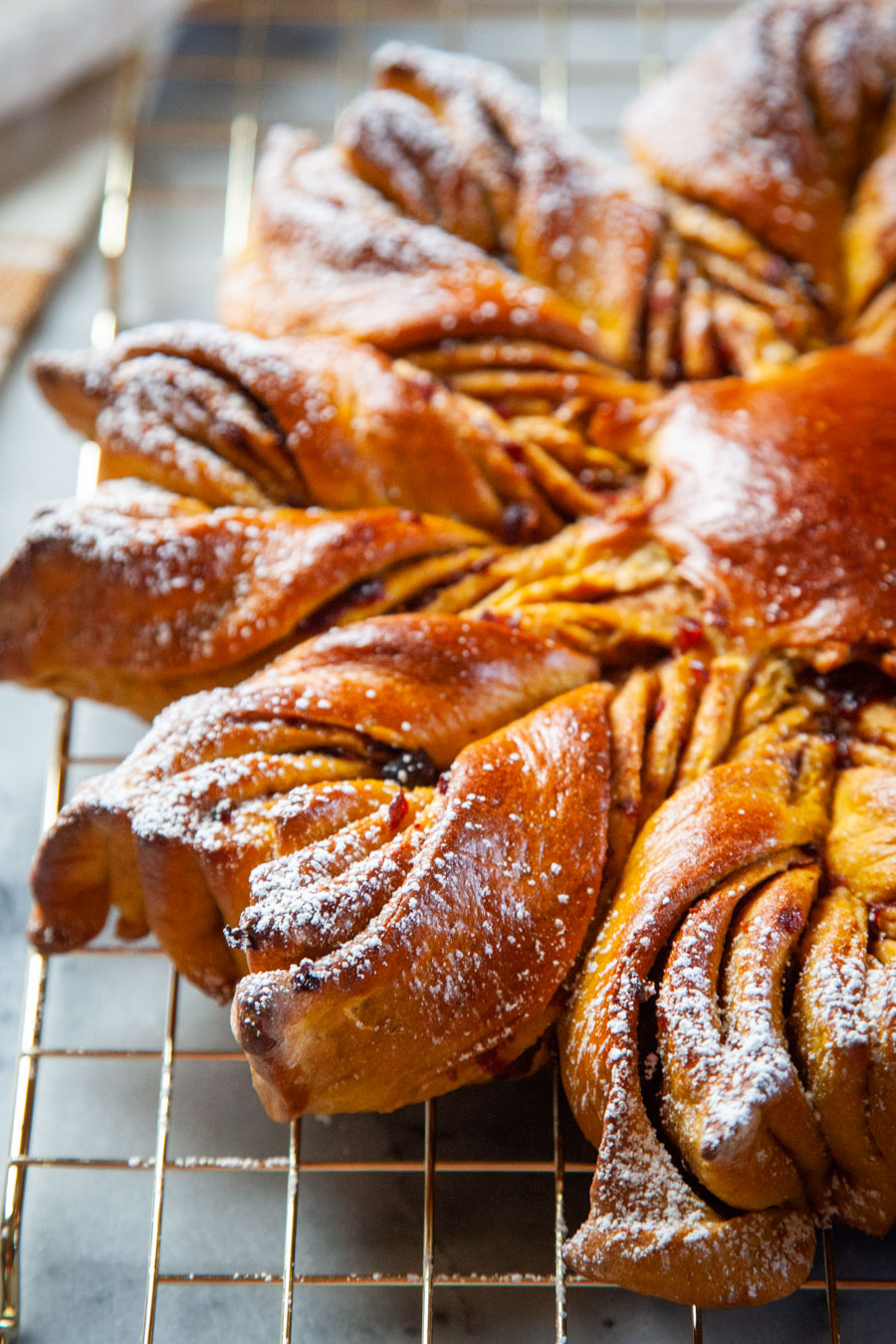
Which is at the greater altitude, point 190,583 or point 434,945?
point 190,583

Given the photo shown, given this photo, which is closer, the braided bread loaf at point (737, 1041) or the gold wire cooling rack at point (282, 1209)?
the braided bread loaf at point (737, 1041)

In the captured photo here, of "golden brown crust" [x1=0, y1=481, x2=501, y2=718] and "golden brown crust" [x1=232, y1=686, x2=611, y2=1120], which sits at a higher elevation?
"golden brown crust" [x1=0, y1=481, x2=501, y2=718]

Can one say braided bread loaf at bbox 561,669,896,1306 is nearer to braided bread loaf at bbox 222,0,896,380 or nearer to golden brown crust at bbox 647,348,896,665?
golden brown crust at bbox 647,348,896,665

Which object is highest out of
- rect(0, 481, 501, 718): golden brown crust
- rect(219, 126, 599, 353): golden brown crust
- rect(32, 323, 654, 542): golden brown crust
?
rect(219, 126, 599, 353): golden brown crust

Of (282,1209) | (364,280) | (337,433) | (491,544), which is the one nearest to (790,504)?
(491,544)

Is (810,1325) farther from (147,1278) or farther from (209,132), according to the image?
(209,132)

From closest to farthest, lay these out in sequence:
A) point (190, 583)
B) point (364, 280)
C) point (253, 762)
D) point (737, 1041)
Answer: point (737, 1041) → point (253, 762) → point (190, 583) → point (364, 280)

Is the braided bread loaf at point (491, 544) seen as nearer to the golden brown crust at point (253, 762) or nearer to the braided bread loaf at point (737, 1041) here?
the golden brown crust at point (253, 762)

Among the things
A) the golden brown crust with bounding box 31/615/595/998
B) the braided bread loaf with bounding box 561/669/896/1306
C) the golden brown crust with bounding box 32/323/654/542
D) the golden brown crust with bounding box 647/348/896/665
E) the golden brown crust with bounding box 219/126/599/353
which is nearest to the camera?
the braided bread loaf with bounding box 561/669/896/1306


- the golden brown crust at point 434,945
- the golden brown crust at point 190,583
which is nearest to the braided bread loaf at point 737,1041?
the golden brown crust at point 434,945

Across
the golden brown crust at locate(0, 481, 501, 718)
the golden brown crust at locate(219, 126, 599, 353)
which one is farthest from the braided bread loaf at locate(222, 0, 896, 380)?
the golden brown crust at locate(0, 481, 501, 718)

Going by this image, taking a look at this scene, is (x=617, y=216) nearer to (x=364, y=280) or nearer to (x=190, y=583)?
(x=364, y=280)
